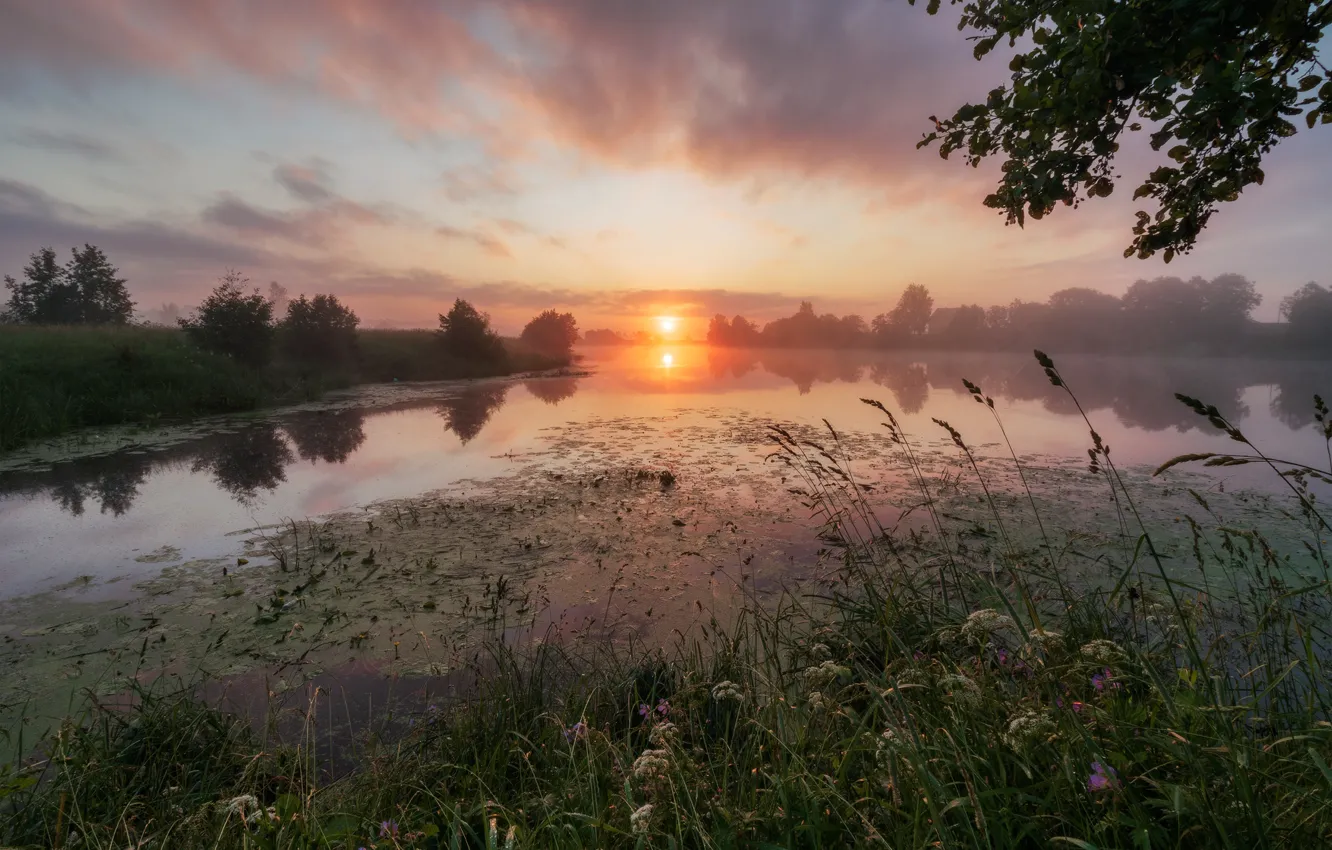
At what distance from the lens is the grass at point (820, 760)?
1580 mm

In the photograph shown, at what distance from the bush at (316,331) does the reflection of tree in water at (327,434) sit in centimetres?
1506

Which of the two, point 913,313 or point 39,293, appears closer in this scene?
point 39,293

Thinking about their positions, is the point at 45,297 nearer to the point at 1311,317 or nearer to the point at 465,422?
the point at 465,422

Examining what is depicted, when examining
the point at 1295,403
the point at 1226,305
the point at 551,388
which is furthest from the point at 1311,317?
the point at 551,388

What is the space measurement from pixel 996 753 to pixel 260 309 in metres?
31.5

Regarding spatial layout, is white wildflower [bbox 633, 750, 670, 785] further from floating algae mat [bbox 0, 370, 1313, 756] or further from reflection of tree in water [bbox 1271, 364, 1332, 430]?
reflection of tree in water [bbox 1271, 364, 1332, 430]

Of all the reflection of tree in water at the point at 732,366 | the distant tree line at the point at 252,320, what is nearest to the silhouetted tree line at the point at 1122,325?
the reflection of tree in water at the point at 732,366

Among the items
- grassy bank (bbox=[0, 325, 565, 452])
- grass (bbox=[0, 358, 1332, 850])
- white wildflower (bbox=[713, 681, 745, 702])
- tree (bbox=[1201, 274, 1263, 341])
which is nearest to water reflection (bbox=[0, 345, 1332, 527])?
grassy bank (bbox=[0, 325, 565, 452])

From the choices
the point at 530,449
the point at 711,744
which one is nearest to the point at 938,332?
the point at 530,449

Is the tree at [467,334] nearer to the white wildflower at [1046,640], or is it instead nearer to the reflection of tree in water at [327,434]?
the reflection of tree in water at [327,434]

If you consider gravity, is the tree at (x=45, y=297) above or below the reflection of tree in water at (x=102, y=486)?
above

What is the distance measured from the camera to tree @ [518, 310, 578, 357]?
58.2 meters

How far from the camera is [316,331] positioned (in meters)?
31.5

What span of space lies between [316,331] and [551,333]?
2910cm
